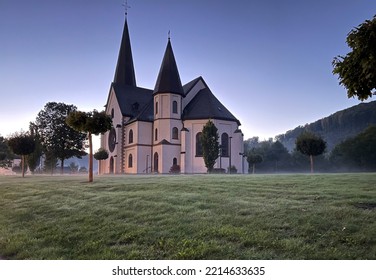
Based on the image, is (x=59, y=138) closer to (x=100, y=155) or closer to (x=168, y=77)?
(x=100, y=155)

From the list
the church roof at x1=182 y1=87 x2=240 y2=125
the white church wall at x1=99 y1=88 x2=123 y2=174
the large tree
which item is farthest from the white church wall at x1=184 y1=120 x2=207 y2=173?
the large tree

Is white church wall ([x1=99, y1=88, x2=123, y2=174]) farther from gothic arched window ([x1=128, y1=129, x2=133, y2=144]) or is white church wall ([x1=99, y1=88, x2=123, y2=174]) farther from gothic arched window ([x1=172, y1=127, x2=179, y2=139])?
gothic arched window ([x1=172, y1=127, x2=179, y2=139])

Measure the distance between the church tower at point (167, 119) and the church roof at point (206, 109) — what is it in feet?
3.10

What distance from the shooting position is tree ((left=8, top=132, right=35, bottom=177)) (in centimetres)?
1368

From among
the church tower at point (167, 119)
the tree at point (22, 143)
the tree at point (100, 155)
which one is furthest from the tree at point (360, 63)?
the tree at point (100, 155)

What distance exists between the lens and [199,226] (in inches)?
162

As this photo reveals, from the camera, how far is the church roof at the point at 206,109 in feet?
76.1

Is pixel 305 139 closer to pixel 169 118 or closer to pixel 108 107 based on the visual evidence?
pixel 169 118

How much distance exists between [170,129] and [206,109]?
2.98m

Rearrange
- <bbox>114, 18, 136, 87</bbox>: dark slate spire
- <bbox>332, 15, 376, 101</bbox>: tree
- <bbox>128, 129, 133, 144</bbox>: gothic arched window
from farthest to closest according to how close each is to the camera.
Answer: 1. <bbox>114, 18, 136, 87</bbox>: dark slate spire
2. <bbox>128, 129, 133, 144</bbox>: gothic arched window
3. <bbox>332, 15, 376, 101</bbox>: tree

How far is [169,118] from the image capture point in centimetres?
2338

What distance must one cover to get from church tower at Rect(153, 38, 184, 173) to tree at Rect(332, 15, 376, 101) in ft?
60.4

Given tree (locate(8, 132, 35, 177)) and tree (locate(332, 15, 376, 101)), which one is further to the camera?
tree (locate(8, 132, 35, 177))

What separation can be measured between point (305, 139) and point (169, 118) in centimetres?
1087
